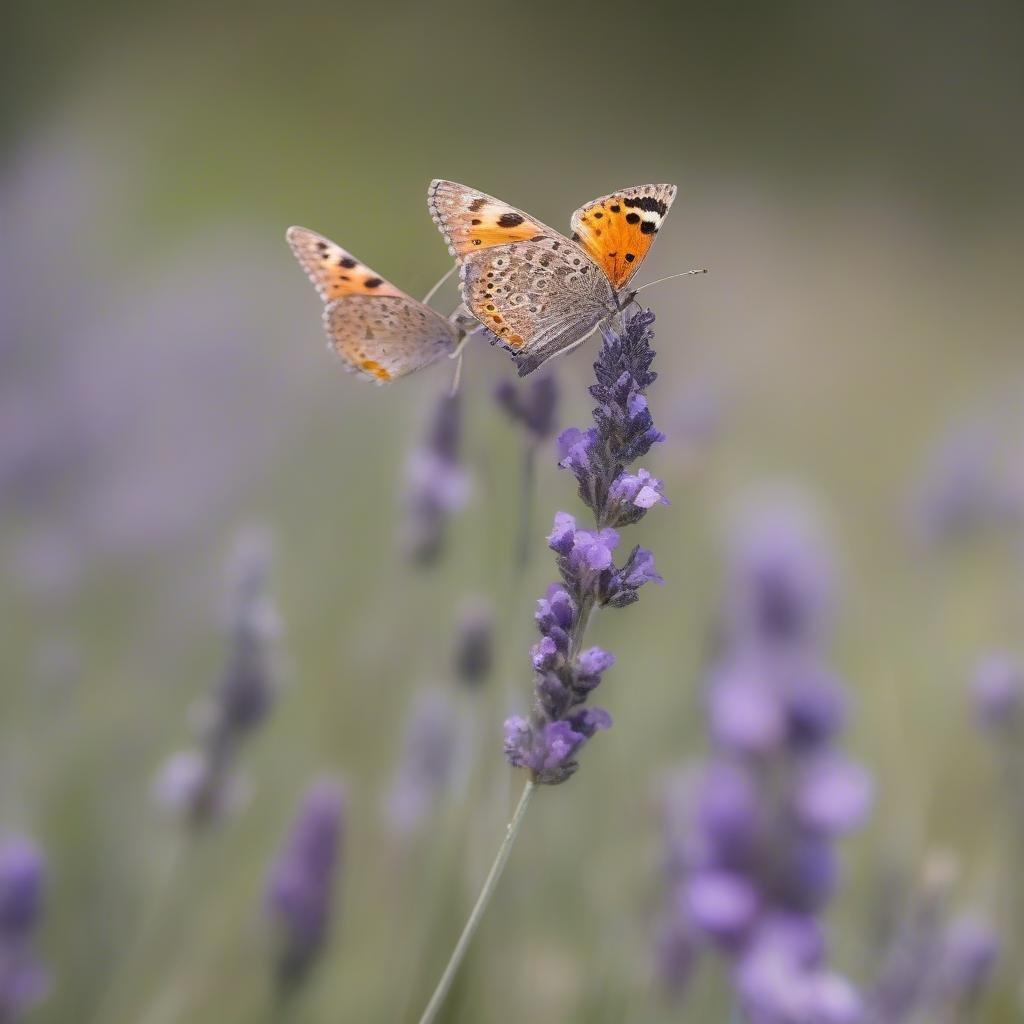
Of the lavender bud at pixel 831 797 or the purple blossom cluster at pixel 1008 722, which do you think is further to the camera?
the purple blossom cluster at pixel 1008 722

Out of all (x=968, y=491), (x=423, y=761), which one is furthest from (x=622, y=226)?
(x=968, y=491)

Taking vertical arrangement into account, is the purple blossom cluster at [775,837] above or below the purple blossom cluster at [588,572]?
below

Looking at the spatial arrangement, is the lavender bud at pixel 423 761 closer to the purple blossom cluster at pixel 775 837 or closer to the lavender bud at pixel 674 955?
the lavender bud at pixel 674 955

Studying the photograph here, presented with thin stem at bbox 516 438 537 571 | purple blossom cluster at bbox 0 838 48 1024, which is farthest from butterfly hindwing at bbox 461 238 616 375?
purple blossom cluster at bbox 0 838 48 1024

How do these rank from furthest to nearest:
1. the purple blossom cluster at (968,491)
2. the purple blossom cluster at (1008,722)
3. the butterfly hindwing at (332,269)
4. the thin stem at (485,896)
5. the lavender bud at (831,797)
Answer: the purple blossom cluster at (968,491) → the purple blossom cluster at (1008,722) → the butterfly hindwing at (332,269) → the lavender bud at (831,797) → the thin stem at (485,896)

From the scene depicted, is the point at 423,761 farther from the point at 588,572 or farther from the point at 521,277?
the point at 588,572

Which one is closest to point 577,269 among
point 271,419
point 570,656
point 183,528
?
point 570,656

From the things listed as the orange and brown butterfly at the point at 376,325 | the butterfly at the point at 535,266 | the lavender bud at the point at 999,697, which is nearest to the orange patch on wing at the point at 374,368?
the orange and brown butterfly at the point at 376,325
